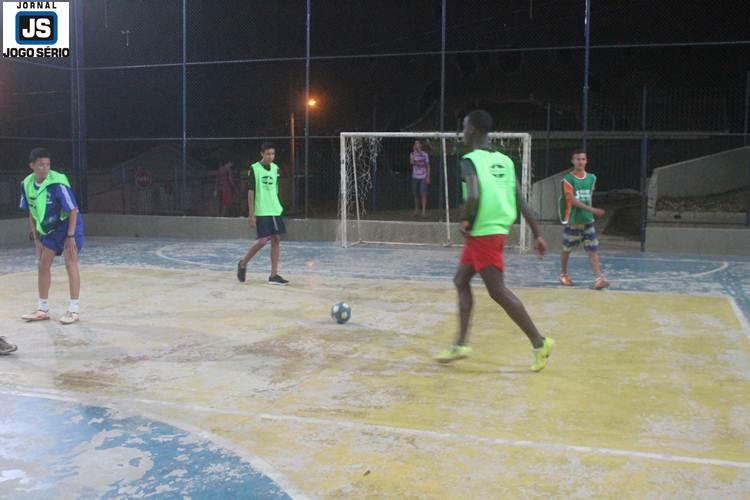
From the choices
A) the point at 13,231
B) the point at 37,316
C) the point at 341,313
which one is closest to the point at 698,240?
the point at 341,313

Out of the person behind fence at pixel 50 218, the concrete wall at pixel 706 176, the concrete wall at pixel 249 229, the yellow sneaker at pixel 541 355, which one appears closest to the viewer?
the yellow sneaker at pixel 541 355

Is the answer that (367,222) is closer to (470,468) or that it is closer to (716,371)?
(716,371)

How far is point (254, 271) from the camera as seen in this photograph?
1218 centimetres

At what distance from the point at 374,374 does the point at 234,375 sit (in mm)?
1093

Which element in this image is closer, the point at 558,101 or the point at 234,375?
the point at 234,375

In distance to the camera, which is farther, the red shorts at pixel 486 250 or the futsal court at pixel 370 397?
the red shorts at pixel 486 250

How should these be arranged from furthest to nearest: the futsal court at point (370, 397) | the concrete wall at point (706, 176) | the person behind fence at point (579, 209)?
the concrete wall at point (706, 176) → the person behind fence at point (579, 209) → the futsal court at point (370, 397)

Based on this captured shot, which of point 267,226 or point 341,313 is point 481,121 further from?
point 267,226

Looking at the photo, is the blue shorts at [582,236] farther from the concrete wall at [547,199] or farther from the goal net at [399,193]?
the concrete wall at [547,199]

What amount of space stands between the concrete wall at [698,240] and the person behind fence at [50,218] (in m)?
11.4

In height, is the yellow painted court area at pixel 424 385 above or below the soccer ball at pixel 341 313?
below

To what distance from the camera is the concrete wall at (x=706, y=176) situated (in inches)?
794

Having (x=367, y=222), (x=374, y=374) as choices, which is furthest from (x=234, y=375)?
(x=367, y=222)
